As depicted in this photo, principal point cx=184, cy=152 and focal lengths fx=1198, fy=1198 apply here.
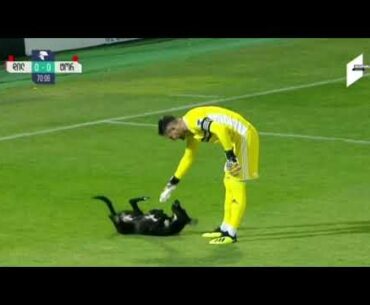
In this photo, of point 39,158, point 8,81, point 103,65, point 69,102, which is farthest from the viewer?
point 103,65

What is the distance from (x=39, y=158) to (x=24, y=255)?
7.26 meters

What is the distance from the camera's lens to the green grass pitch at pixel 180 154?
15656 millimetres

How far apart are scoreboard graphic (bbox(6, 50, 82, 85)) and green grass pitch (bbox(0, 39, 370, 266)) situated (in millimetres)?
464

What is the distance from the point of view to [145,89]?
31172 mm

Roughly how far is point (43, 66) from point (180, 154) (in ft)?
41.1

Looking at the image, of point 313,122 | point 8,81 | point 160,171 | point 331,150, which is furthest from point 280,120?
point 8,81

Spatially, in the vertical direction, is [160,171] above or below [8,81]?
below

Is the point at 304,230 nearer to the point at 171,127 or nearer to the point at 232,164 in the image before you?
the point at 232,164

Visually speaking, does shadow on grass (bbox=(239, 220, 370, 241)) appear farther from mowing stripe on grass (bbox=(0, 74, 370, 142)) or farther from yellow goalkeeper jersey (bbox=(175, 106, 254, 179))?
mowing stripe on grass (bbox=(0, 74, 370, 142))

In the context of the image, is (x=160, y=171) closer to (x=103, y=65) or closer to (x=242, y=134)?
(x=242, y=134)

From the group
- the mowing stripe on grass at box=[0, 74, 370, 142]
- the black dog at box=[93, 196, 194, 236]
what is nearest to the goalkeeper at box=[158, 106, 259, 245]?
the black dog at box=[93, 196, 194, 236]

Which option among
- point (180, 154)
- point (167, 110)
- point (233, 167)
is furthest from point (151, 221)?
point (167, 110)

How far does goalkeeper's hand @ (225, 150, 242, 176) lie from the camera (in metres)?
15.4

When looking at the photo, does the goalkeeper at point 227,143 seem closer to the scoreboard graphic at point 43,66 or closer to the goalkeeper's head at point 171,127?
the goalkeeper's head at point 171,127
